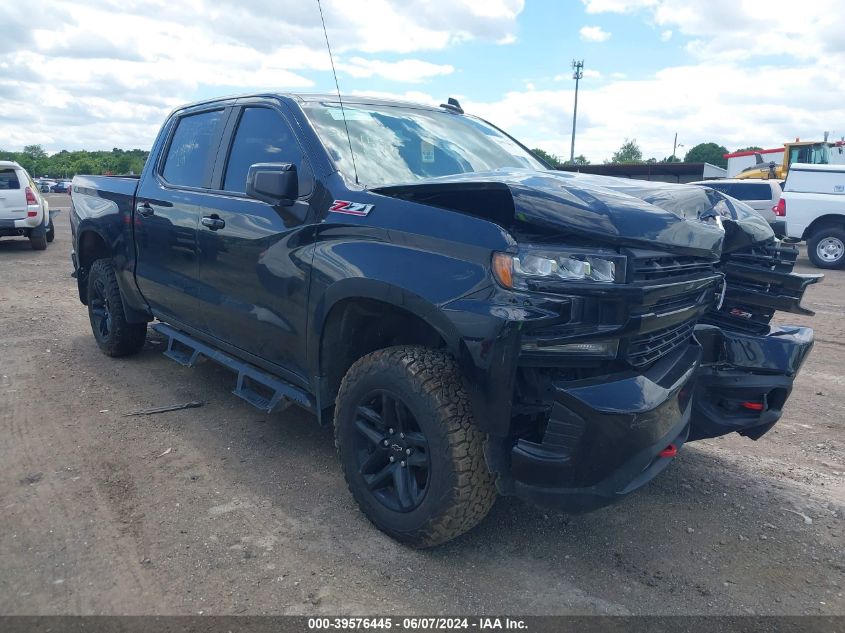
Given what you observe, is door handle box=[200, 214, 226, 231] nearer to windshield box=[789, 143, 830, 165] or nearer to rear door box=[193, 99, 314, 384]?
rear door box=[193, 99, 314, 384]

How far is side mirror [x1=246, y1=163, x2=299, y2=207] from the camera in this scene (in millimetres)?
3184

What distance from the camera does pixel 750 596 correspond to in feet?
8.87

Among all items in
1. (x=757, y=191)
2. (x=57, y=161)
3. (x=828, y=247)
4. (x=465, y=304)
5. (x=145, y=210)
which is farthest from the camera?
(x=57, y=161)

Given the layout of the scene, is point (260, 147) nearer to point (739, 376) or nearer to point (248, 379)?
point (248, 379)

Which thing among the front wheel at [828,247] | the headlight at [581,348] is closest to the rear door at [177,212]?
the headlight at [581,348]

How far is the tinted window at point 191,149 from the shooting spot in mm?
4332

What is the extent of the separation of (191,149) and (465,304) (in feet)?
9.29

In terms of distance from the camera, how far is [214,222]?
12.9 ft

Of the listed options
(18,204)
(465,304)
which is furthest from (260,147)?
(18,204)

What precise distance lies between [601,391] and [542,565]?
3.05 ft

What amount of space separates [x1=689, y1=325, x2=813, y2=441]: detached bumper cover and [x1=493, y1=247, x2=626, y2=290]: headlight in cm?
93

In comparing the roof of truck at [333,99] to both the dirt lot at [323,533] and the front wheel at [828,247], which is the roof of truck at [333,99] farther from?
the front wheel at [828,247]

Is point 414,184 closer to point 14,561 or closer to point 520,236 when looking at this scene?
point 520,236

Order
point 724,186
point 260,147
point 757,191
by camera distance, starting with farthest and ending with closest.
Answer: point 757,191 → point 724,186 → point 260,147
